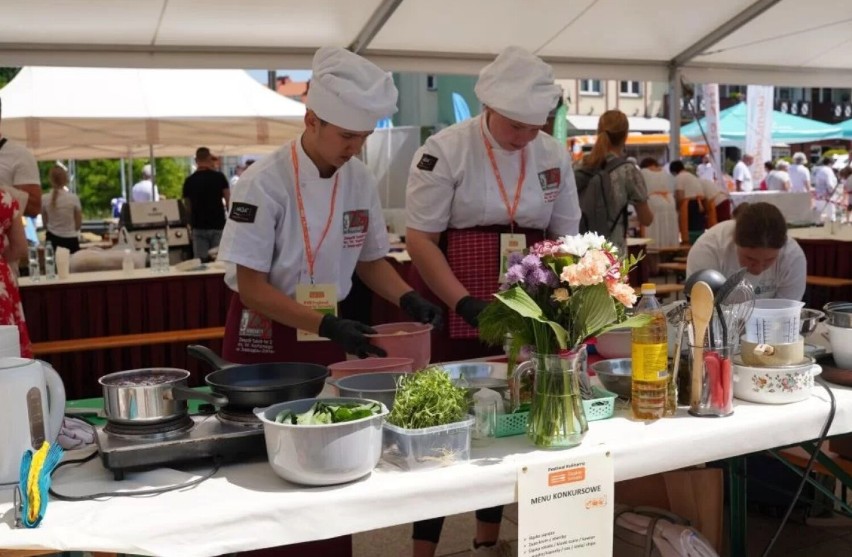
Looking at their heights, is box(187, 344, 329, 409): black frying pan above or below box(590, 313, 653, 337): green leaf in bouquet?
below

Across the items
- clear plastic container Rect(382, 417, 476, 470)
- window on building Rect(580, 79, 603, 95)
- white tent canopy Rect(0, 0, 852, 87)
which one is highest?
window on building Rect(580, 79, 603, 95)

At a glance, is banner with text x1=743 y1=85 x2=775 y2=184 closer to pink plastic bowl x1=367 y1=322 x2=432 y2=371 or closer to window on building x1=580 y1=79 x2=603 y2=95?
window on building x1=580 y1=79 x2=603 y2=95

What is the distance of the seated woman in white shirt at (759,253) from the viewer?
2.68 meters

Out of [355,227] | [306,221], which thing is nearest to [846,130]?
[355,227]

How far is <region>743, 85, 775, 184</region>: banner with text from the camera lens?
50.6 ft

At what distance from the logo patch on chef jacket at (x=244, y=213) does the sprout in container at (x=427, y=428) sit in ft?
2.53

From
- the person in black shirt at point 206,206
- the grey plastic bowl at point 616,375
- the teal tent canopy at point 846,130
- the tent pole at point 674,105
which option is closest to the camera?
the grey plastic bowl at point 616,375

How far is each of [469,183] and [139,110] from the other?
609 cm

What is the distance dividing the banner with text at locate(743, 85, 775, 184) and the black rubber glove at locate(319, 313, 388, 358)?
14874mm

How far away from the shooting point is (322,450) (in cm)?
133

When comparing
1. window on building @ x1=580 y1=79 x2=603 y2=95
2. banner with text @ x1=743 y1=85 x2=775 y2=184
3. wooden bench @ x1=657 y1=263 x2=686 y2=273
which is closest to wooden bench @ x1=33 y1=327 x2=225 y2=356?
wooden bench @ x1=657 y1=263 x2=686 y2=273

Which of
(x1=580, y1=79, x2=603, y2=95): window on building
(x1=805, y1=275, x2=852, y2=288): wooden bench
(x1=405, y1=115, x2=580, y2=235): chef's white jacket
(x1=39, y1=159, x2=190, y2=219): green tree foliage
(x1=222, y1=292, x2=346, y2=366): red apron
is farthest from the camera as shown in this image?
(x1=580, y1=79, x2=603, y2=95): window on building

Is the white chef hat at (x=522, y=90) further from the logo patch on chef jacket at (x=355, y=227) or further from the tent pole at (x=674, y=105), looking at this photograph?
the tent pole at (x=674, y=105)

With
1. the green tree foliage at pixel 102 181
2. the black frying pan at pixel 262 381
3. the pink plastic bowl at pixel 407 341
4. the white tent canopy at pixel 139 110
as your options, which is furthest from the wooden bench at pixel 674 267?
the green tree foliage at pixel 102 181
